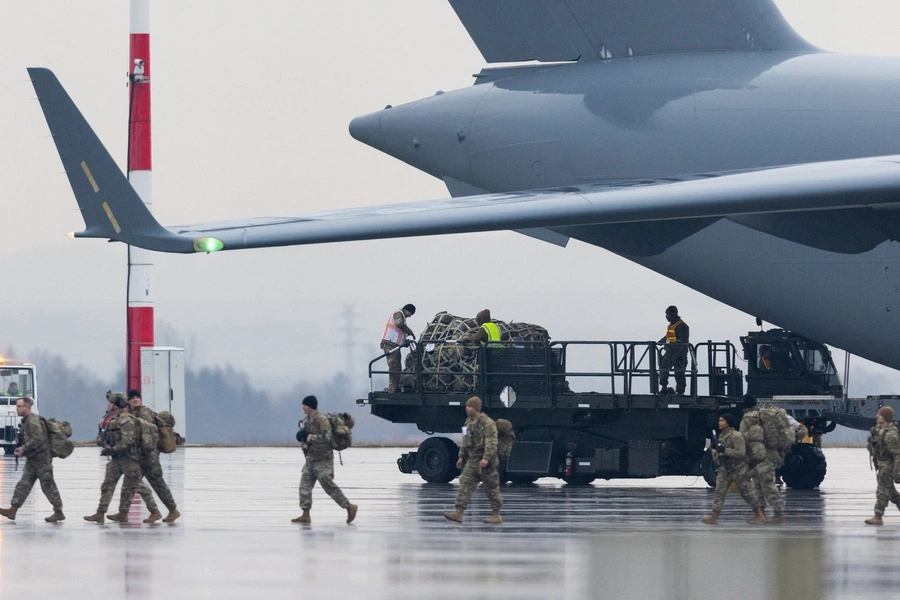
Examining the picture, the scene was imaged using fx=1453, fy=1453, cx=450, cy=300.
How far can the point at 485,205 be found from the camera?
54.1ft

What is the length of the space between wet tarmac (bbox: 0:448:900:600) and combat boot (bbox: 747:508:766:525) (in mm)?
315

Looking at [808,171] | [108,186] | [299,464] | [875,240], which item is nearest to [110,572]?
[108,186]

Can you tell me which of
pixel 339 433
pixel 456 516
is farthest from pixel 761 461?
pixel 339 433

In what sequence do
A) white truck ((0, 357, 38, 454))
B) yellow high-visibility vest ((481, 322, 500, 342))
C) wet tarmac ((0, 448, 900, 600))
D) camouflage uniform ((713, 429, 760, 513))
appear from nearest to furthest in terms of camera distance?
1. wet tarmac ((0, 448, 900, 600))
2. camouflage uniform ((713, 429, 760, 513))
3. yellow high-visibility vest ((481, 322, 500, 342))
4. white truck ((0, 357, 38, 454))

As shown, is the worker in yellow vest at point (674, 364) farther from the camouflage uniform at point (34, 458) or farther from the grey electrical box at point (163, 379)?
the grey electrical box at point (163, 379)

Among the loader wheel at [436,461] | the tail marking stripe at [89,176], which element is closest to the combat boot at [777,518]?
the loader wheel at [436,461]

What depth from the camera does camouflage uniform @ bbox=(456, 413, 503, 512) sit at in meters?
16.3

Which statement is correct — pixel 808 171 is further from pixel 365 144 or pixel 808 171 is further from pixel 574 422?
pixel 365 144

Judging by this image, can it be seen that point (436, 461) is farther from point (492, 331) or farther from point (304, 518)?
point (304, 518)

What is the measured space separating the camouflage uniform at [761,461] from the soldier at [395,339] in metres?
7.08

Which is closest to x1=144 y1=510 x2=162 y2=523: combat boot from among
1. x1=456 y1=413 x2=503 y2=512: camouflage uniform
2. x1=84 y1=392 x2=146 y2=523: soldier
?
x1=84 y1=392 x2=146 y2=523: soldier

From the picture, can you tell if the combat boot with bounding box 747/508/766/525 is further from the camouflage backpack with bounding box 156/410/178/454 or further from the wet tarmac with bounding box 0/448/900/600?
the camouflage backpack with bounding box 156/410/178/454

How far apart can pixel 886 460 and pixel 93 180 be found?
9.43 metres

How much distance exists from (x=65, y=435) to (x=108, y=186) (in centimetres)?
311
